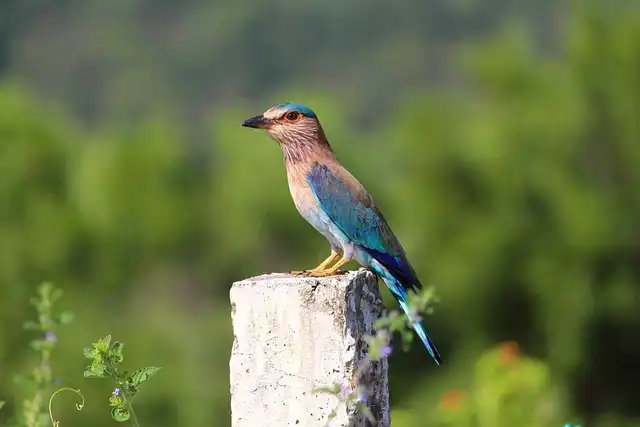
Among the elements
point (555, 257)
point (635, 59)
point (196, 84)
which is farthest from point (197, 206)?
point (196, 84)

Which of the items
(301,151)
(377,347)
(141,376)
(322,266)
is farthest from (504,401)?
(377,347)

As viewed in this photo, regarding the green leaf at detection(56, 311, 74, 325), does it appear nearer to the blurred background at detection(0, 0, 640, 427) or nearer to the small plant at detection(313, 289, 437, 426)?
the small plant at detection(313, 289, 437, 426)

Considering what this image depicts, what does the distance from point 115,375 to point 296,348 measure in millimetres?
543

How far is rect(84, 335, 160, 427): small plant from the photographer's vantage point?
3.47 metres

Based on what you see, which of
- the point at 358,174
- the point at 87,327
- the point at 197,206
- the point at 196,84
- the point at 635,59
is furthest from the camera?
the point at 196,84

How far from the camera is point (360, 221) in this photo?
4566 mm

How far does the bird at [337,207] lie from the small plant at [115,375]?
1.09 metres

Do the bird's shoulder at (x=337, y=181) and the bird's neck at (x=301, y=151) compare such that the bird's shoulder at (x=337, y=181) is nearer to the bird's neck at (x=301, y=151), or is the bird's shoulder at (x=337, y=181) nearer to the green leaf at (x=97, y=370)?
the bird's neck at (x=301, y=151)

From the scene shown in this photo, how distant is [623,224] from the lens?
15.1 meters

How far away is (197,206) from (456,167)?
3.91 metres

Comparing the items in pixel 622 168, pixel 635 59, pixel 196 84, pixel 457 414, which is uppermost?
pixel 196 84

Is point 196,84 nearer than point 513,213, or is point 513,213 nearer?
point 513,213

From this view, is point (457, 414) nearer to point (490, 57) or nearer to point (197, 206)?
point (490, 57)

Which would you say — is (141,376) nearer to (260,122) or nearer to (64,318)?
(64,318)
